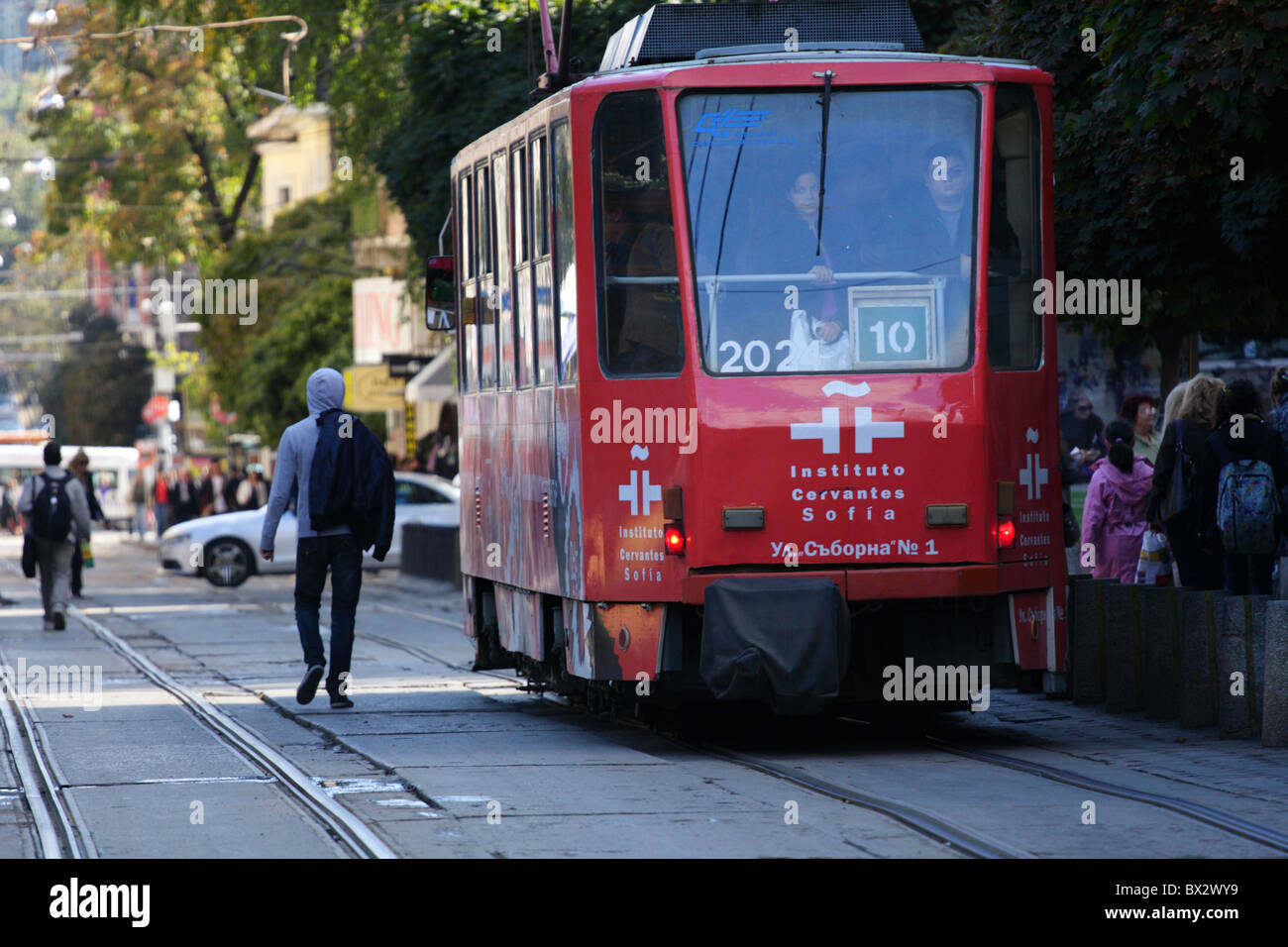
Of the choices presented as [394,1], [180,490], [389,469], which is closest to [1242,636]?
[389,469]

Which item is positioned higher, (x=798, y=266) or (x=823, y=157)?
(x=823, y=157)

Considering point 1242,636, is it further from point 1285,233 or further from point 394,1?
point 394,1

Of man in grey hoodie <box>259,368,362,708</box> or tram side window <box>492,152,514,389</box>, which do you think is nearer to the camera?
tram side window <box>492,152,514,389</box>

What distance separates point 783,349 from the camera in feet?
35.8

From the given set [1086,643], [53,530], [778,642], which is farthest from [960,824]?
[53,530]

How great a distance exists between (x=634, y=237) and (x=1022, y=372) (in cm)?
195

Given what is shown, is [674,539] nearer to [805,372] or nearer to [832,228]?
[805,372]

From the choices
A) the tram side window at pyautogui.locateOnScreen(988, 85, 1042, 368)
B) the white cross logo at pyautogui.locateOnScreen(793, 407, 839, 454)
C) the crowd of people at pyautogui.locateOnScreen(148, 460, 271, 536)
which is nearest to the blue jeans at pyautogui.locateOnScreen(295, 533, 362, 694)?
the white cross logo at pyautogui.locateOnScreen(793, 407, 839, 454)

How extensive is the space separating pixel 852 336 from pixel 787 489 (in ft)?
2.54

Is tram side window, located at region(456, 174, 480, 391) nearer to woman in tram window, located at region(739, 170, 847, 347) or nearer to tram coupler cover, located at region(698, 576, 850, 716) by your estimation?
woman in tram window, located at region(739, 170, 847, 347)

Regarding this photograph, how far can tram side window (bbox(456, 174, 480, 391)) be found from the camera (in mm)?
14164

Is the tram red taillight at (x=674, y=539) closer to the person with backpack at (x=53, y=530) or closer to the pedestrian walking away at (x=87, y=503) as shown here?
the person with backpack at (x=53, y=530)

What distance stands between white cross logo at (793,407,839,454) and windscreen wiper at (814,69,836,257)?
0.76m
